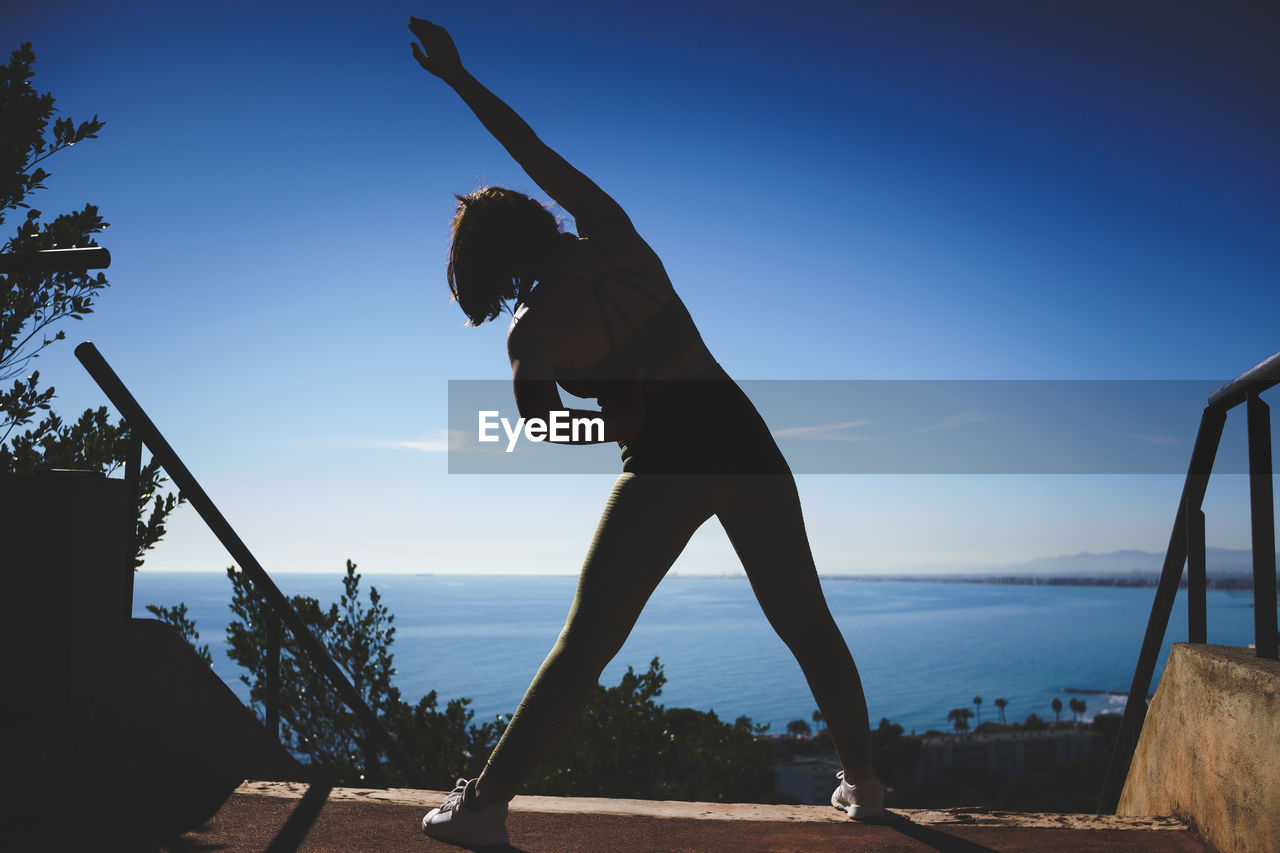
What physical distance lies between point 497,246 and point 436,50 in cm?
60

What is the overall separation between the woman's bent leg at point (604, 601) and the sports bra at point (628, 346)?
0.27 m

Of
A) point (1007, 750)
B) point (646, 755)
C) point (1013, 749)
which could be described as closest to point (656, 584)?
point (646, 755)

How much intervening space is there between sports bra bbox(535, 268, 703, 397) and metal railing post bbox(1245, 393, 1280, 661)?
1510 millimetres

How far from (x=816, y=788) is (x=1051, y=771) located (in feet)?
27.2

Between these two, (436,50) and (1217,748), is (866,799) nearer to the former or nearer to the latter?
(1217,748)

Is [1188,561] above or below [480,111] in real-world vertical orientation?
below

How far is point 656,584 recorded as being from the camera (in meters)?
1.95

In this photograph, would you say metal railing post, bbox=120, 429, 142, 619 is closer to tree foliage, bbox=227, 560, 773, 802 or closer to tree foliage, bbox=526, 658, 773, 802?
tree foliage, bbox=227, 560, 773, 802

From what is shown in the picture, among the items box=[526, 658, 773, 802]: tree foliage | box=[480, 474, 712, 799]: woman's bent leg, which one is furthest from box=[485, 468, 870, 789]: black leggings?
box=[526, 658, 773, 802]: tree foliage

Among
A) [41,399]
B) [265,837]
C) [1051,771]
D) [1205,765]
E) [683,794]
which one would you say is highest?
[41,399]

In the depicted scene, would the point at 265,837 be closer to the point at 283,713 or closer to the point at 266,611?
the point at 266,611

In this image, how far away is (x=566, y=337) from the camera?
78.2 inches

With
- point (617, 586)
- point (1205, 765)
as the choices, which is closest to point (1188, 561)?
point (1205, 765)

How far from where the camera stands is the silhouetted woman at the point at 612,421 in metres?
1.94
